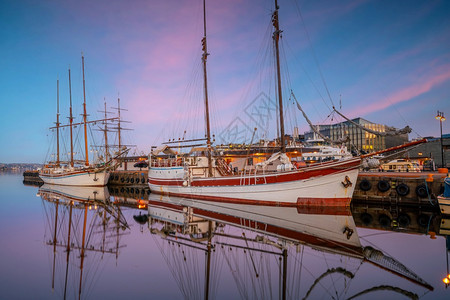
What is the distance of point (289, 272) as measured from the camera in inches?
364

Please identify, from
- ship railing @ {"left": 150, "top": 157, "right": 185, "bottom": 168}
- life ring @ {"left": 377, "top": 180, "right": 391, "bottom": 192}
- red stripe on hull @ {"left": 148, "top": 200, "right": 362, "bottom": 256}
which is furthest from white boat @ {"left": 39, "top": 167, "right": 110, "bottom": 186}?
life ring @ {"left": 377, "top": 180, "right": 391, "bottom": 192}

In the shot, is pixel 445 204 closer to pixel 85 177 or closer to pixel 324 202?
pixel 324 202

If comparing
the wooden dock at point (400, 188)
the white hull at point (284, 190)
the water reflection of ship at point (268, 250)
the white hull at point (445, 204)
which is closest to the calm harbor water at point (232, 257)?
the water reflection of ship at point (268, 250)

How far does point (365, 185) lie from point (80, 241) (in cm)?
2146

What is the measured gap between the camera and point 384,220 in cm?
1686

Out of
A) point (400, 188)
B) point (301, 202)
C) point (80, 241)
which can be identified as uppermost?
point (400, 188)

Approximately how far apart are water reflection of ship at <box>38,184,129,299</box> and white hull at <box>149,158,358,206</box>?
8.06m

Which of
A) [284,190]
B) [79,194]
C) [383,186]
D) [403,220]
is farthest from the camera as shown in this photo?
[79,194]

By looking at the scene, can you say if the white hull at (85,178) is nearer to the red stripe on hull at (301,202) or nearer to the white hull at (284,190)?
the white hull at (284,190)

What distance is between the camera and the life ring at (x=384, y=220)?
15.6 meters

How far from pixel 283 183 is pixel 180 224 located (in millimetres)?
8139

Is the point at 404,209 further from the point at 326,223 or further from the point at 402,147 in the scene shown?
the point at 326,223

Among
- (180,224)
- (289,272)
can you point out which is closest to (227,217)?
(180,224)

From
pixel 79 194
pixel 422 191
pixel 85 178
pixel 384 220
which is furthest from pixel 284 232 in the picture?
pixel 85 178
